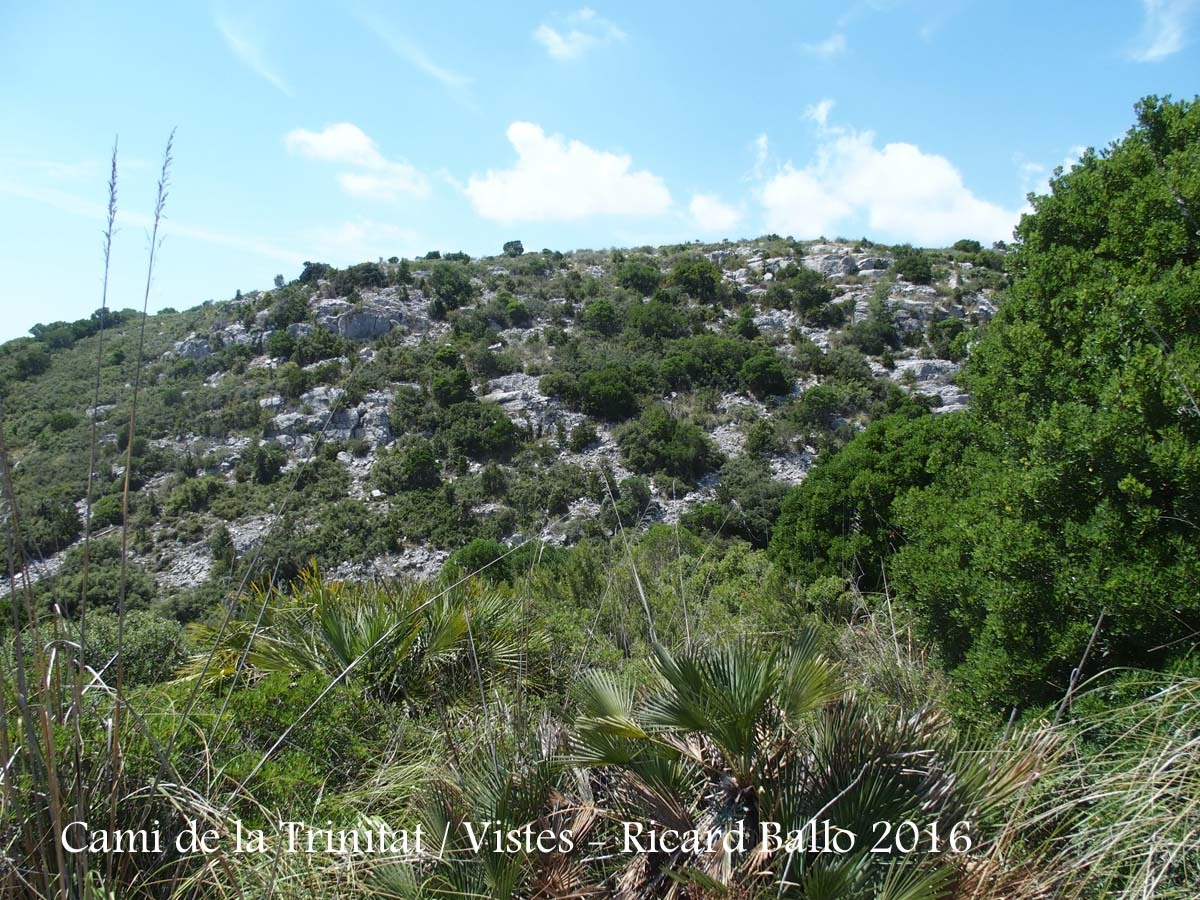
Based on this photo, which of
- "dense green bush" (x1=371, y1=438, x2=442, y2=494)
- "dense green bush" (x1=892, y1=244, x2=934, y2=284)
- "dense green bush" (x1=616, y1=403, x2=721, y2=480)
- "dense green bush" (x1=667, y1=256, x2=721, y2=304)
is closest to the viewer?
"dense green bush" (x1=371, y1=438, x2=442, y2=494)

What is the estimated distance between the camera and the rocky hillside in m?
21.9

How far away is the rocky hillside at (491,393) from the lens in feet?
71.9

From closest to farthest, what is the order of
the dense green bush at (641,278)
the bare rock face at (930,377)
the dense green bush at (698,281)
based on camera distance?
the bare rock face at (930,377), the dense green bush at (698,281), the dense green bush at (641,278)

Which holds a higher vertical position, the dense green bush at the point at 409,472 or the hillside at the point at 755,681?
the hillside at the point at 755,681

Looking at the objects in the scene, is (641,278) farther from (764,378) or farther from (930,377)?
(930,377)

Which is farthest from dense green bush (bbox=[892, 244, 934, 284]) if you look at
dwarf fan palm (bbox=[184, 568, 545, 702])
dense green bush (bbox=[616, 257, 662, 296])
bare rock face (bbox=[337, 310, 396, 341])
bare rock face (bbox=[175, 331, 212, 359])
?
dwarf fan palm (bbox=[184, 568, 545, 702])

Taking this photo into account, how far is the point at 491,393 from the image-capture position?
29.5 m

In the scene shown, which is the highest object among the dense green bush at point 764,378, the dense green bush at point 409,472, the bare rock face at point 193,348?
the bare rock face at point 193,348

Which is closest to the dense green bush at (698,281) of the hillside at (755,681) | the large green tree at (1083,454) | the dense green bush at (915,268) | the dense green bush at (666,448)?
the dense green bush at (915,268)

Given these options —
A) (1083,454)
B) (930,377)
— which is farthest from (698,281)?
(1083,454)

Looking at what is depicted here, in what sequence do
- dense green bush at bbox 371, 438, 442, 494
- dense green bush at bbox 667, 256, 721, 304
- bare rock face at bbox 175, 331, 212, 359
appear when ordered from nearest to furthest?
1. dense green bush at bbox 371, 438, 442, 494
2. bare rock face at bbox 175, 331, 212, 359
3. dense green bush at bbox 667, 256, 721, 304

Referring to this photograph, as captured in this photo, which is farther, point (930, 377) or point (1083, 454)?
point (930, 377)

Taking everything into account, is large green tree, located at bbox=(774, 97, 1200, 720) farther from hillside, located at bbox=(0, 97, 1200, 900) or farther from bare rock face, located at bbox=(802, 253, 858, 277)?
bare rock face, located at bbox=(802, 253, 858, 277)

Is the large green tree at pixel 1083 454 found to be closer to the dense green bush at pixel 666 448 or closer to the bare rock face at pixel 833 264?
the dense green bush at pixel 666 448
